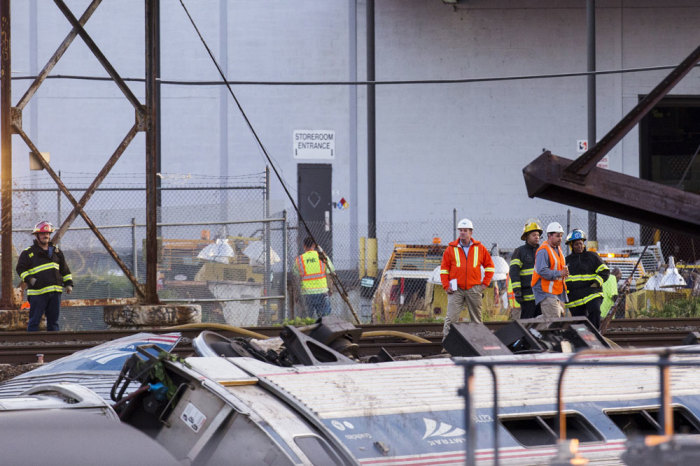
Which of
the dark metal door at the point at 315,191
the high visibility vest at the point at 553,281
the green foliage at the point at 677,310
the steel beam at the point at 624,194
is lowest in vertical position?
the green foliage at the point at 677,310

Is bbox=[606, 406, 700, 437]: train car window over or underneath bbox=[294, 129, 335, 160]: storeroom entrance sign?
underneath

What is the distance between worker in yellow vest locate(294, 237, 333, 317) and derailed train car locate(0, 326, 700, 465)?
35.9 feet

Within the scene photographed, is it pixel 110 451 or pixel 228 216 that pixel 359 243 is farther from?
pixel 110 451

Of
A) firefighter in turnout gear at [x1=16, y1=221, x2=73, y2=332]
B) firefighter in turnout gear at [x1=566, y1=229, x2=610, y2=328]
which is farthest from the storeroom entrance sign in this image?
firefighter in turnout gear at [x1=566, y1=229, x2=610, y2=328]

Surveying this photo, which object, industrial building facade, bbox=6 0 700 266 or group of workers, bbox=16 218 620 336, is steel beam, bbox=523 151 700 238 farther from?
industrial building facade, bbox=6 0 700 266

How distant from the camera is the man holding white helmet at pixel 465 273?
42.8 feet

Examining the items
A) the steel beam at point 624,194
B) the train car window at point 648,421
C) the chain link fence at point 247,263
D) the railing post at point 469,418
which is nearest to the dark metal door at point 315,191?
the chain link fence at point 247,263

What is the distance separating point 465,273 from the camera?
13031 mm

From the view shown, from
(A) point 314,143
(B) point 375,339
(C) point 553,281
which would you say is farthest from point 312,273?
(A) point 314,143

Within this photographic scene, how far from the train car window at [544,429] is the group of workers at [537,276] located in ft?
23.4

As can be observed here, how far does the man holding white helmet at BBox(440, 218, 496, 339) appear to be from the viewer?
13.0m

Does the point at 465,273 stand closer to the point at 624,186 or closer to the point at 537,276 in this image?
the point at 537,276

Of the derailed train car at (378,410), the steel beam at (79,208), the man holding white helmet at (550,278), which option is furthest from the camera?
the steel beam at (79,208)

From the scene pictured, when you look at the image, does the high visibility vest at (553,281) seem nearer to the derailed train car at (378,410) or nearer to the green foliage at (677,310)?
the green foliage at (677,310)
